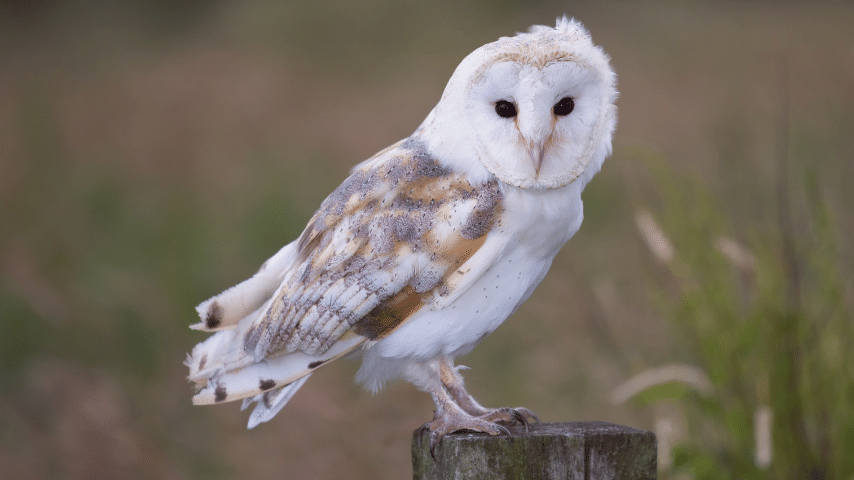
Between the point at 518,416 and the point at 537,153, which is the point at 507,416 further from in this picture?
the point at 537,153

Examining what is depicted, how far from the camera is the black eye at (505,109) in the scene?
1.49 m

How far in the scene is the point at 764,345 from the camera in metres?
2.21

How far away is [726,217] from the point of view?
102 inches

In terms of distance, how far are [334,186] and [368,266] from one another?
465 centimetres

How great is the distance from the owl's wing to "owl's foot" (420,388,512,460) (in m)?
0.22

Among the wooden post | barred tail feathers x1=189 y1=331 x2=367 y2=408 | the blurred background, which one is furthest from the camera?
the blurred background

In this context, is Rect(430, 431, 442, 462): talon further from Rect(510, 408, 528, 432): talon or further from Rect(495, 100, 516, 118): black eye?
Rect(495, 100, 516, 118): black eye

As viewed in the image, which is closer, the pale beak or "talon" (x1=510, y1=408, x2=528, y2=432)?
the pale beak

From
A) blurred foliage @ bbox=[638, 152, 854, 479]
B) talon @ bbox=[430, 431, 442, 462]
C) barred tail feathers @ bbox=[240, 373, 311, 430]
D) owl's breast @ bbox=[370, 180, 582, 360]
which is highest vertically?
owl's breast @ bbox=[370, 180, 582, 360]

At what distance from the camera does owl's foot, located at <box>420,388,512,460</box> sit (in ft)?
5.13

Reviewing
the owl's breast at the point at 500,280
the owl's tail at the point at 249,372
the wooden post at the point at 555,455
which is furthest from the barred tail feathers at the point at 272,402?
the wooden post at the point at 555,455

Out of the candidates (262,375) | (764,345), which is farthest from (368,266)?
(764,345)

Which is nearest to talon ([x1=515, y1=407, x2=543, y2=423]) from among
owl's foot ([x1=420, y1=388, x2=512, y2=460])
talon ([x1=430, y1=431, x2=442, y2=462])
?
owl's foot ([x1=420, y1=388, x2=512, y2=460])

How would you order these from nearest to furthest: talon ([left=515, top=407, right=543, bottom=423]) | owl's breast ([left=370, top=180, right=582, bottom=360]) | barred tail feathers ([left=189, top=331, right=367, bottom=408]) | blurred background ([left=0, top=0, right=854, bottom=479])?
owl's breast ([left=370, top=180, right=582, bottom=360]) → barred tail feathers ([left=189, top=331, right=367, bottom=408]) → talon ([left=515, top=407, right=543, bottom=423]) → blurred background ([left=0, top=0, right=854, bottom=479])
